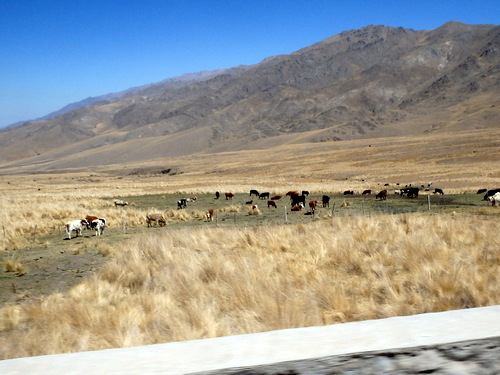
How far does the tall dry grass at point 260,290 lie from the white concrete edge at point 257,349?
2.81 metres

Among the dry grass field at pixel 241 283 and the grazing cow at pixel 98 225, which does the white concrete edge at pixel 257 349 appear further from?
the grazing cow at pixel 98 225

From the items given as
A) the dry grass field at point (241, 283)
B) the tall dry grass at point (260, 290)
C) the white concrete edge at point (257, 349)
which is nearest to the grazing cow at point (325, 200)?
the dry grass field at point (241, 283)

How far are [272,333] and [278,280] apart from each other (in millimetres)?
4396

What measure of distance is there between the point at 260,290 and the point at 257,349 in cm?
410

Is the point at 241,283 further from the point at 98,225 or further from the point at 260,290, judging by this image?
the point at 98,225

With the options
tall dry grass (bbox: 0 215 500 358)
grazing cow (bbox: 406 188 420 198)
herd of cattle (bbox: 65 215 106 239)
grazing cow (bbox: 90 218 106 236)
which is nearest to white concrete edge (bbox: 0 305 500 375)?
tall dry grass (bbox: 0 215 500 358)

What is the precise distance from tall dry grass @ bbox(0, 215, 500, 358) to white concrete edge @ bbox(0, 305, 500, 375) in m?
2.81

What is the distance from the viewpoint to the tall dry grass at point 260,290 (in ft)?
15.6

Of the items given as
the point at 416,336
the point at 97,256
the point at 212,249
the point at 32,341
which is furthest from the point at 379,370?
the point at 97,256

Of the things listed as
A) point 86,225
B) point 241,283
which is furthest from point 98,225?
point 241,283

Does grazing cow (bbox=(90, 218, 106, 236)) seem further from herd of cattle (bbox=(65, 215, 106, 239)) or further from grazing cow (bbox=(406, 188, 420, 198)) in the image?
grazing cow (bbox=(406, 188, 420, 198))

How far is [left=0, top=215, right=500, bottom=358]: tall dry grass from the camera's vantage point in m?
4.76

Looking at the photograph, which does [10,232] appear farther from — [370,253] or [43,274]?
[370,253]

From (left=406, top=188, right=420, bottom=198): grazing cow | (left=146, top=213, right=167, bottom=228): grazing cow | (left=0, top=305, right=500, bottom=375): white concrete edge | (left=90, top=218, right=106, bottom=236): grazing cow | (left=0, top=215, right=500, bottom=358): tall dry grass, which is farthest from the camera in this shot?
(left=406, top=188, right=420, bottom=198): grazing cow
